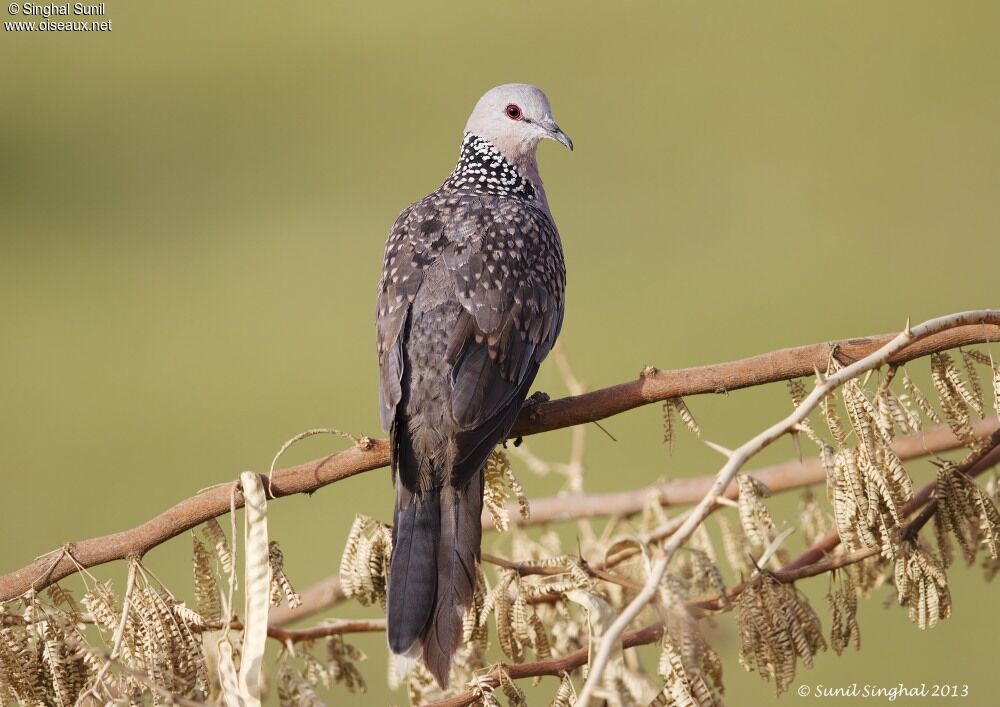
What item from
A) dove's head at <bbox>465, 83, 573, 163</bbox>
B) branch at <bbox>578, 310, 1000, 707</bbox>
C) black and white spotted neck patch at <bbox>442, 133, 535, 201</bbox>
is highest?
dove's head at <bbox>465, 83, 573, 163</bbox>

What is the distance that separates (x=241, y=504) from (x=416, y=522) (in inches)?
21.5

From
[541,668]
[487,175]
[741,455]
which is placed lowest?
[541,668]

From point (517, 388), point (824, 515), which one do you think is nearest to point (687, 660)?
point (517, 388)

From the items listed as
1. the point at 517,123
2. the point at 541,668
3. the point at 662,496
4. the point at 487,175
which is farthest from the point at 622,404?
the point at 517,123

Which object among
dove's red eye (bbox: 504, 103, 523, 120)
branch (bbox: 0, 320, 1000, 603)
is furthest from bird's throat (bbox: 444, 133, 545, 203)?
branch (bbox: 0, 320, 1000, 603)

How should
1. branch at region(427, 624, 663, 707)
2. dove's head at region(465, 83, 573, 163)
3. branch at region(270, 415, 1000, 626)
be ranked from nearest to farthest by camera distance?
branch at region(427, 624, 663, 707) < branch at region(270, 415, 1000, 626) < dove's head at region(465, 83, 573, 163)

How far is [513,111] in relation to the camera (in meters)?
5.04

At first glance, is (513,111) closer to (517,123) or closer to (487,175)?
(517,123)

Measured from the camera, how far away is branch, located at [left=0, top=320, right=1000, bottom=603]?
2.72 metres

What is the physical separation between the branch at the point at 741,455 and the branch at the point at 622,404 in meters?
0.06

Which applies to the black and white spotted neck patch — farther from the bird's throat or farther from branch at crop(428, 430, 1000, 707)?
branch at crop(428, 430, 1000, 707)

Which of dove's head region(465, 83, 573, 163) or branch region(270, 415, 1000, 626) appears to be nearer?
branch region(270, 415, 1000, 626)

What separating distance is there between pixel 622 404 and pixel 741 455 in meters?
0.67

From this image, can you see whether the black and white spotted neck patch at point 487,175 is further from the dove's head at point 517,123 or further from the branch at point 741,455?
the branch at point 741,455
